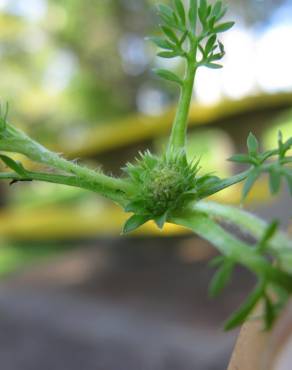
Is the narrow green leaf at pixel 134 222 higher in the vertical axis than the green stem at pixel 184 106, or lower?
lower

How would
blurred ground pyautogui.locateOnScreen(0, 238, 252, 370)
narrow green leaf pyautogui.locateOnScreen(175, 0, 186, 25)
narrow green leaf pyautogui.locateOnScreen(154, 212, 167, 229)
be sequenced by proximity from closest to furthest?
narrow green leaf pyautogui.locateOnScreen(154, 212, 167, 229)
narrow green leaf pyautogui.locateOnScreen(175, 0, 186, 25)
blurred ground pyautogui.locateOnScreen(0, 238, 252, 370)

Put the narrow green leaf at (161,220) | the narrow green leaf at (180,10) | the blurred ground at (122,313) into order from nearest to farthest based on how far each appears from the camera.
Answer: the narrow green leaf at (161,220) → the narrow green leaf at (180,10) → the blurred ground at (122,313)

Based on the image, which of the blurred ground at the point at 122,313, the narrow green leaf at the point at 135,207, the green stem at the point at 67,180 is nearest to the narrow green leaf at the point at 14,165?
the green stem at the point at 67,180

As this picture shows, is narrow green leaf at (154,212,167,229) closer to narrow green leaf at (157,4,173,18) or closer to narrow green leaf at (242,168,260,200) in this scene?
narrow green leaf at (242,168,260,200)

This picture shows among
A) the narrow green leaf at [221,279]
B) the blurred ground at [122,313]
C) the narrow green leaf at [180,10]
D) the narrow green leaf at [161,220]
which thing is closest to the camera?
the narrow green leaf at [221,279]

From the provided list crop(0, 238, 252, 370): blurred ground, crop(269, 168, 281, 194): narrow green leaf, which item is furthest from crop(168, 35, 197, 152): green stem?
crop(0, 238, 252, 370): blurred ground

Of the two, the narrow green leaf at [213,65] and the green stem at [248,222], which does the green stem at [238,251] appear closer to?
the green stem at [248,222]

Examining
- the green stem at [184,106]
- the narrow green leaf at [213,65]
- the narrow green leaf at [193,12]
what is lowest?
the green stem at [184,106]

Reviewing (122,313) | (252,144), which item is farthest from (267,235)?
(122,313)
